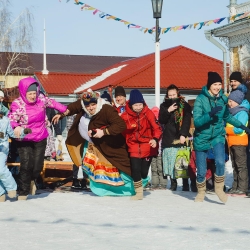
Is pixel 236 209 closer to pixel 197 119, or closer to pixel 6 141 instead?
pixel 197 119

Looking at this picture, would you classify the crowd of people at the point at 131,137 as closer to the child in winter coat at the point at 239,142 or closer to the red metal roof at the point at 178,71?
the child in winter coat at the point at 239,142

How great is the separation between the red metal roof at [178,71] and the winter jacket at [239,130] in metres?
21.9

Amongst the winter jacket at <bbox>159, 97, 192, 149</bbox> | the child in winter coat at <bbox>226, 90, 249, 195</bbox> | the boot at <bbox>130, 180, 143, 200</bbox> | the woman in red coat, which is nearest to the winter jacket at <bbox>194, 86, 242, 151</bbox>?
the woman in red coat

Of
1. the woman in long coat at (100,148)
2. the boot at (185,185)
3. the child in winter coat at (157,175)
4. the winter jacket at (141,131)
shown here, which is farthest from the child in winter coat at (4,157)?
the boot at (185,185)

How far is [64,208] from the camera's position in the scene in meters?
7.77

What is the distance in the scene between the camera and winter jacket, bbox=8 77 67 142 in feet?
27.8

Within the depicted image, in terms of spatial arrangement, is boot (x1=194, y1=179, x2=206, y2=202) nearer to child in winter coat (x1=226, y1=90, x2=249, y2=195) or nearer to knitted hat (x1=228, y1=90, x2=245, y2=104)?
child in winter coat (x1=226, y1=90, x2=249, y2=195)

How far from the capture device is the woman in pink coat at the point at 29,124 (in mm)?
8500

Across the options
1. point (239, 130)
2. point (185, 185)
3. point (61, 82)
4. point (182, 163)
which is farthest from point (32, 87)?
point (61, 82)

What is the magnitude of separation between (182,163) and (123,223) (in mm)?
3065

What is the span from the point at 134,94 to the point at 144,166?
3.37 ft

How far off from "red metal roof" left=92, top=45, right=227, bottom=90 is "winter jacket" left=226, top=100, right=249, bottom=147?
21.9 metres

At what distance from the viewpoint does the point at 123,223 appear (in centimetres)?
654

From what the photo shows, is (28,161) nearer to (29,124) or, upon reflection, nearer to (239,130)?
(29,124)
